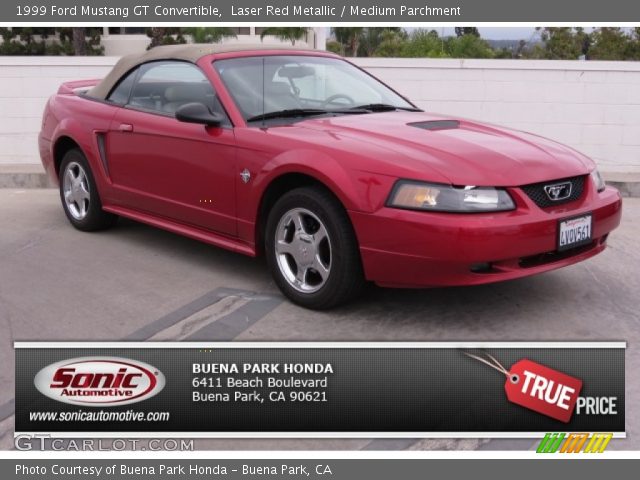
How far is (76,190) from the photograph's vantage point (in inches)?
267

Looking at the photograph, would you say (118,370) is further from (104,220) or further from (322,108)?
(104,220)

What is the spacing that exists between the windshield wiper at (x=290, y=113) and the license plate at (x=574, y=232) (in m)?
1.73

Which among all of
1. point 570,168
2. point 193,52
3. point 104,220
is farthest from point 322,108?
point 104,220

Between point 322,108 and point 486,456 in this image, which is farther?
point 322,108

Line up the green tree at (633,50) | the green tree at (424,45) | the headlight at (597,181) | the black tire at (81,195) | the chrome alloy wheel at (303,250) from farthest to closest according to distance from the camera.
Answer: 1. the green tree at (633,50)
2. the green tree at (424,45)
3. the black tire at (81,195)
4. the headlight at (597,181)
5. the chrome alloy wheel at (303,250)

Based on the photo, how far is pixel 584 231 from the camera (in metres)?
4.70

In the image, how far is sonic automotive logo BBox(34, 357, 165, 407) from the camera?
3.52 metres

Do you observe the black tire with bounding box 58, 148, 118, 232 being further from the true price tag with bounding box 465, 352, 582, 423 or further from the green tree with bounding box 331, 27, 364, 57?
the green tree with bounding box 331, 27, 364, 57

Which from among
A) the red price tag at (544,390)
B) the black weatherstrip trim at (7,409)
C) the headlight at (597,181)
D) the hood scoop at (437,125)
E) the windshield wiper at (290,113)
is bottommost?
the black weatherstrip trim at (7,409)

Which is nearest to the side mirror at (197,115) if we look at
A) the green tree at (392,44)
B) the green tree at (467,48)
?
the green tree at (467,48)

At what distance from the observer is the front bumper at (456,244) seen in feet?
14.0

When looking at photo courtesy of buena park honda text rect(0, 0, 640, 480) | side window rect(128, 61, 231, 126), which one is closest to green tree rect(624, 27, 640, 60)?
photo courtesy of buena park honda text rect(0, 0, 640, 480)

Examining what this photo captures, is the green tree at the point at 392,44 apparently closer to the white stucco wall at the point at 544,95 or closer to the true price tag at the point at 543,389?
the white stucco wall at the point at 544,95

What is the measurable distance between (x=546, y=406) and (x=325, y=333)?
4.55 feet
